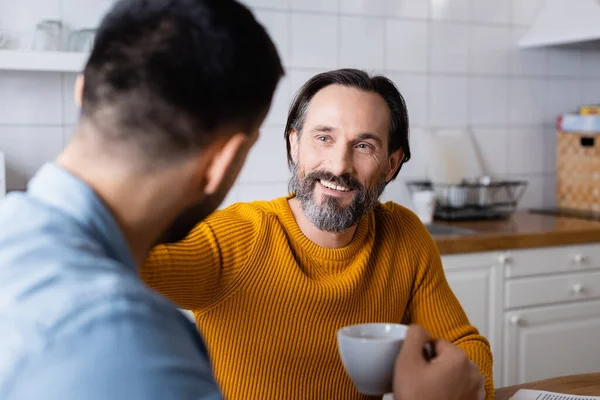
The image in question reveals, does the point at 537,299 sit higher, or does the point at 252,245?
the point at 252,245

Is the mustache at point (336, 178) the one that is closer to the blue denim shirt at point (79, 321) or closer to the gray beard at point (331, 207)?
the gray beard at point (331, 207)

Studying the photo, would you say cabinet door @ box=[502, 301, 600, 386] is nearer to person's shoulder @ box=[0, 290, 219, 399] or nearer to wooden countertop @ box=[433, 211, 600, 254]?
wooden countertop @ box=[433, 211, 600, 254]

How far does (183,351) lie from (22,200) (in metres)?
0.18

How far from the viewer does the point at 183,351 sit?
51 centimetres

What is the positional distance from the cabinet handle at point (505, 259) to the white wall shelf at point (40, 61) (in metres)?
1.53

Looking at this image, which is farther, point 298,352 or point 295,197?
point 295,197

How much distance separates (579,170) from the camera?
3.23m

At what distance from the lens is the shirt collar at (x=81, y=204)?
554mm

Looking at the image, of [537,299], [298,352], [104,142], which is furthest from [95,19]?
[104,142]

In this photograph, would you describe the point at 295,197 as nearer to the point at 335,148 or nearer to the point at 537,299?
the point at 335,148

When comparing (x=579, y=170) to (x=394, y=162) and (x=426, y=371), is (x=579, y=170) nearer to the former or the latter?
(x=394, y=162)

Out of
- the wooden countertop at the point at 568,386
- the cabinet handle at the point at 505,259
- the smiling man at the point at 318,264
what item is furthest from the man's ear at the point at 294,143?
the cabinet handle at the point at 505,259

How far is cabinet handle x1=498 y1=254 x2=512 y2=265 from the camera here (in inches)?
102

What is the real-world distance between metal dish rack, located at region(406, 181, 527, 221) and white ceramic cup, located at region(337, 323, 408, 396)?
6.96ft
